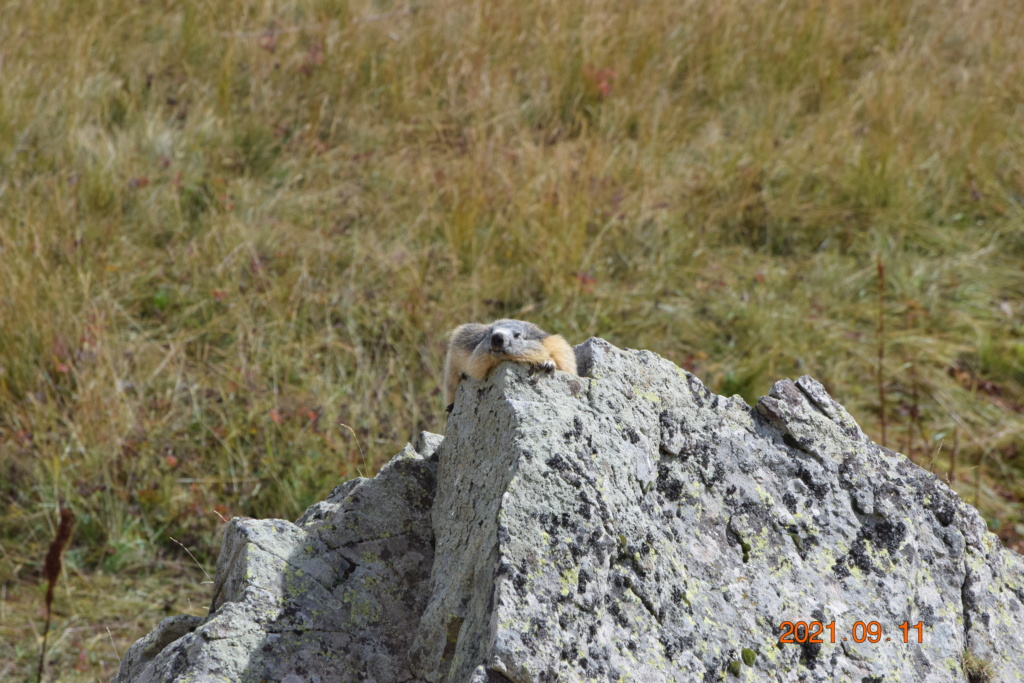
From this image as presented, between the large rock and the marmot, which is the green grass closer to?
the marmot

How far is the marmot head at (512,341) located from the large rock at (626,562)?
0.10 metres

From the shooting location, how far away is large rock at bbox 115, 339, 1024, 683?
2344mm

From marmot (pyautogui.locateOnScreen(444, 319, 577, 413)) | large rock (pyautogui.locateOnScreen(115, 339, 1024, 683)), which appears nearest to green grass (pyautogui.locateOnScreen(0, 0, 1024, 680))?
marmot (pyautogui.locateOnScreen(444, 319, 577, 413))

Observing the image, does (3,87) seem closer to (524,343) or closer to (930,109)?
(524,343)

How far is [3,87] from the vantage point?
7.04m

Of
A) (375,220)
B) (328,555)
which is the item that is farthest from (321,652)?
(375,220)
